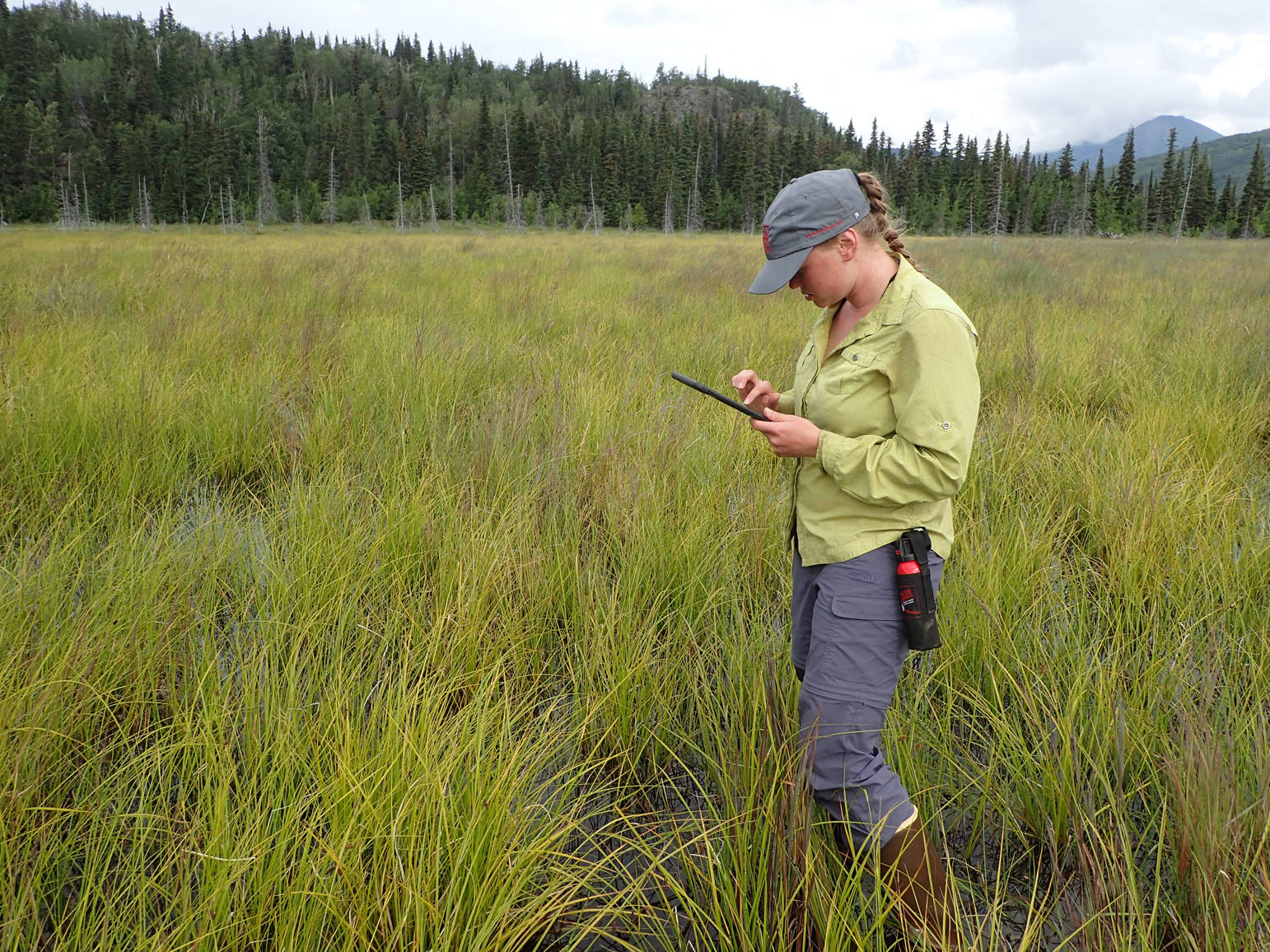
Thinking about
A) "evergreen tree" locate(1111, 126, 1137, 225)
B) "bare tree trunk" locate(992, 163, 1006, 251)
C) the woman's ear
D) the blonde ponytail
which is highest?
"evergreen tree" locate(1111, 126, 1137, 225)

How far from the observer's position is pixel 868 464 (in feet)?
4.95

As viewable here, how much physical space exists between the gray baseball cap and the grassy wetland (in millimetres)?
1114

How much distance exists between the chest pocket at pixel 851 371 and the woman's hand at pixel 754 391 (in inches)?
11.8

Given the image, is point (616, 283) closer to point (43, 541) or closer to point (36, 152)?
point (43, 541)

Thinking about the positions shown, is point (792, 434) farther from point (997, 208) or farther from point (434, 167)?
point (434, 167)

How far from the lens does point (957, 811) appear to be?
6.42 ft

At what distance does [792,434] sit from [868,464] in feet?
0.59

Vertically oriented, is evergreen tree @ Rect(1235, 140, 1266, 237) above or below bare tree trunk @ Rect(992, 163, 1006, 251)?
above

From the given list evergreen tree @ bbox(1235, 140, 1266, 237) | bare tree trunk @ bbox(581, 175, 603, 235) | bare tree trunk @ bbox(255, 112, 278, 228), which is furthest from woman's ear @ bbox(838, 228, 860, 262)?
evergreen tree @ bbox(1235, 140, 1266, 237)

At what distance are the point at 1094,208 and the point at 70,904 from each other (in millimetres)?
84313

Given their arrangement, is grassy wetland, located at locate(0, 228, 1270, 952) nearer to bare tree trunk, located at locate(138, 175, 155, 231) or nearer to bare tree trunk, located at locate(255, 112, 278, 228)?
bare tree trunk, located at locate(138, 175, 155, 231)

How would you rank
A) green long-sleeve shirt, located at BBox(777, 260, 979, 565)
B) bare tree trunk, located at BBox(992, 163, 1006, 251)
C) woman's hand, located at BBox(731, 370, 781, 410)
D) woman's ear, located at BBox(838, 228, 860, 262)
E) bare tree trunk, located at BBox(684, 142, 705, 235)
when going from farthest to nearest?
bare tree trunk, located at BBox(684, 142, 705, 235)
bare tree trunk, located at BBox(992, 163, 1006, 251)
woman's hand, located at BBox(731, 370, 781, 410)
woman's ear, located at BBox(838, 228, 860, 262)
green long-sleeve shirt, located at BBox(777, 260, 979, 565)

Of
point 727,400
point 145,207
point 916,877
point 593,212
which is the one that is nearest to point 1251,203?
point 593,212

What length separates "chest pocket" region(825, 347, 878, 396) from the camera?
1592 mm
